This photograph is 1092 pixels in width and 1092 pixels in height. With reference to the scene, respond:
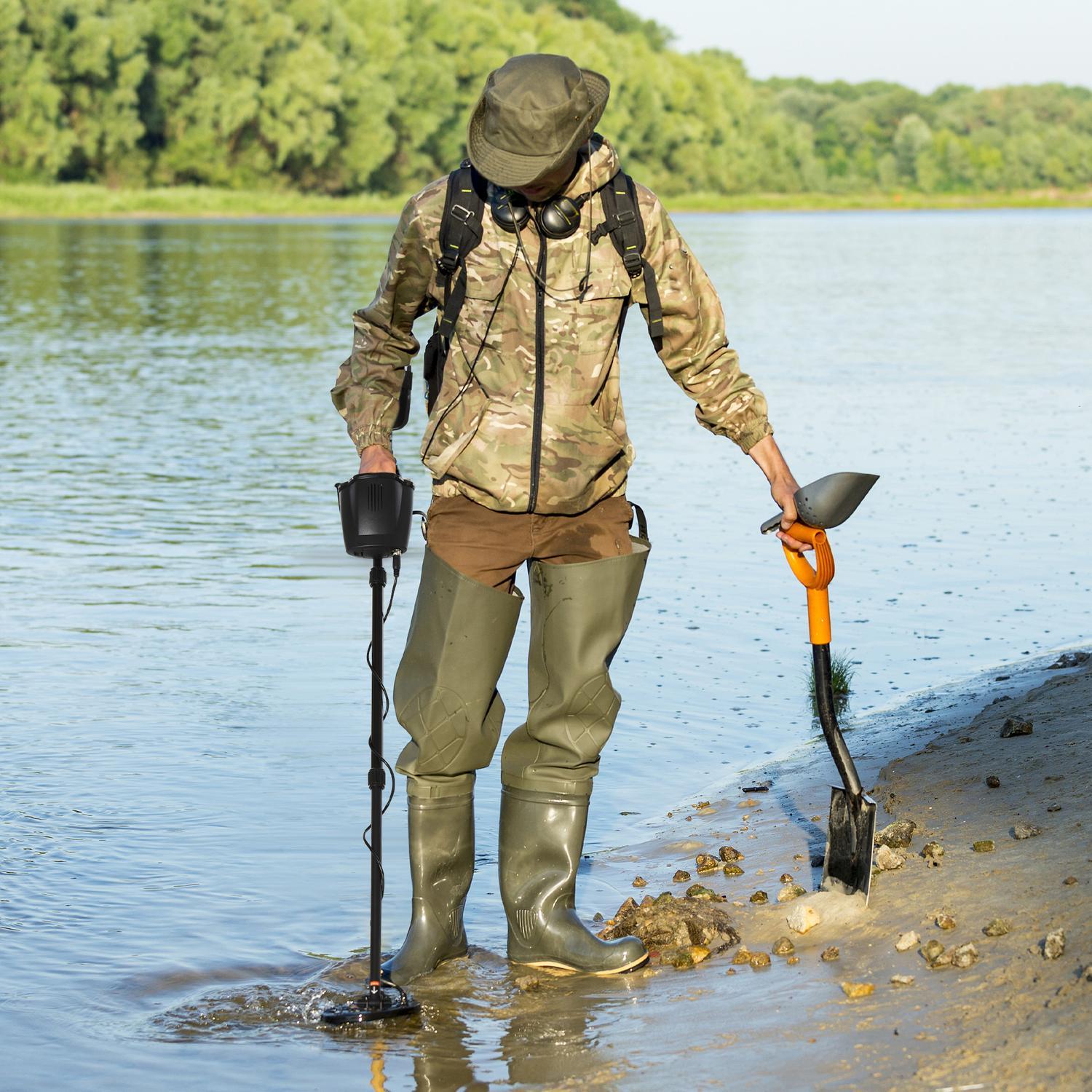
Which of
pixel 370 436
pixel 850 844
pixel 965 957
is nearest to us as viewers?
pixel 965 957

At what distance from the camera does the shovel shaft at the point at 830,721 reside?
14.5 feet

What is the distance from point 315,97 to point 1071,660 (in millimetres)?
72985

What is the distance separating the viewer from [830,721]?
451cm

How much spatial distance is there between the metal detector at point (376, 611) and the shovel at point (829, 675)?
0.89m

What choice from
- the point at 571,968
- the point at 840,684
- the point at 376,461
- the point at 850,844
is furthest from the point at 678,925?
the point at 840,684

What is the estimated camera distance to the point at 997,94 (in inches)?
6905

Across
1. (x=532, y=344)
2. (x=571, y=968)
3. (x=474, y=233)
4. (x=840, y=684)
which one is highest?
(x=474, y=233)

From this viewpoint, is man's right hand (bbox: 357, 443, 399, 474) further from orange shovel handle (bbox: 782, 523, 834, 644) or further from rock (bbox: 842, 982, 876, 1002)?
rock (bbox: 842, 982, 876, 1002)

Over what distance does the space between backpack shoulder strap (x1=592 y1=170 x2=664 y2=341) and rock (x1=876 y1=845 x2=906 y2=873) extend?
1.51 metres

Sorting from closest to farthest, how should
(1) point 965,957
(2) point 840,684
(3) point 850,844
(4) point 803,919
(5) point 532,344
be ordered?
(1) point 965,957 → (5) point 532,344 → (4) point 803,919 → (3) point 850,844 → (2) point 840,684

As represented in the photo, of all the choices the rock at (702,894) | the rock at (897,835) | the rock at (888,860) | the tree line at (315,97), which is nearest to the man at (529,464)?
the rock at (702,894)

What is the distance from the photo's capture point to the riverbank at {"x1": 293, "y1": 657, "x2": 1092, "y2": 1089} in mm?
3541

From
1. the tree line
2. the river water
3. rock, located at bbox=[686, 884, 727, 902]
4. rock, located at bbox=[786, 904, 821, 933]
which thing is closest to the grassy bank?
the tree line

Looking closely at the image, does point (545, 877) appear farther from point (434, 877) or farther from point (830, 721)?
point (830, 721)
